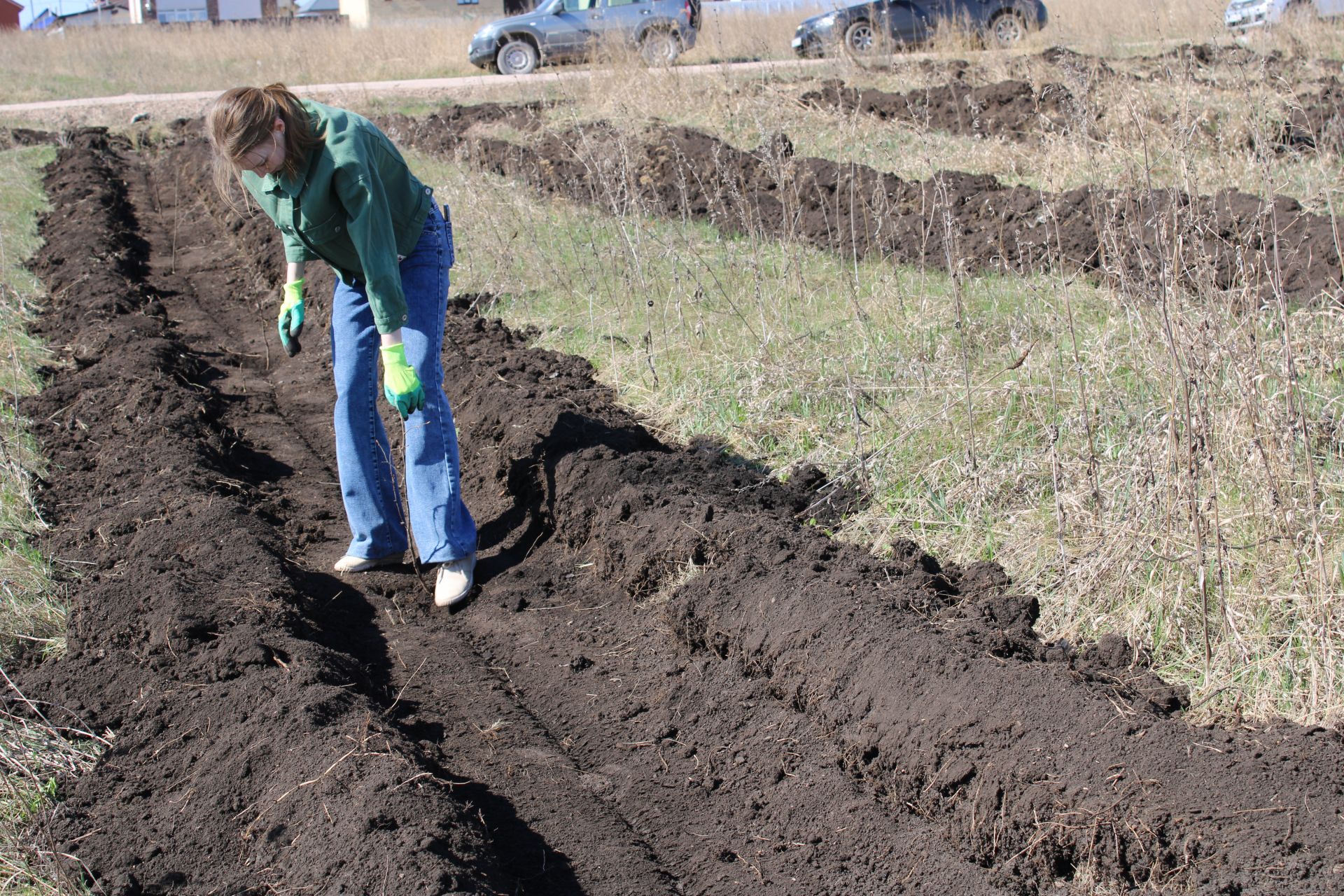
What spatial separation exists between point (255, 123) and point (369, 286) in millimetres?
574

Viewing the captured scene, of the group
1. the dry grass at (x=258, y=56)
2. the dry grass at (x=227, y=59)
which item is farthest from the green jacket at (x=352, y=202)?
the dry grass at (x=227, y=59)

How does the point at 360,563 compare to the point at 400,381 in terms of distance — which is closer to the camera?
the point at 400,381

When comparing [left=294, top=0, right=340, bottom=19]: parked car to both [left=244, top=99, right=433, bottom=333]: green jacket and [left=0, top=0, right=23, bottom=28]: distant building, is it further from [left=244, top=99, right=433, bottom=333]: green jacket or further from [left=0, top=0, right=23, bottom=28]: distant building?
[left=244, top=99, right=433, bottom=333]: green jacket

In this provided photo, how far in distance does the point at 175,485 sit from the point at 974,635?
324 centimetres

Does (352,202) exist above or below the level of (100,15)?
below

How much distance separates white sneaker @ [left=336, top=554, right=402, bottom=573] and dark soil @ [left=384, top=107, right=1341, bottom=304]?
2.49 m

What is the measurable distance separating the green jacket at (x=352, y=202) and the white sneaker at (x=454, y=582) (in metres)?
1.01

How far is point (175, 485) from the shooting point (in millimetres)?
4613

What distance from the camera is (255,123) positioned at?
3.33 metres

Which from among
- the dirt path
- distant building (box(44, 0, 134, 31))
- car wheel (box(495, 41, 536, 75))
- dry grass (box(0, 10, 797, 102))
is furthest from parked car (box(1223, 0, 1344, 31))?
distant building (box(44, 0, 134, 31))

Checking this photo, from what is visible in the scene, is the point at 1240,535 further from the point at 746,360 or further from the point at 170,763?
the point at 170,763

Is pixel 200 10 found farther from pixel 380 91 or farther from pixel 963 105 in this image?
pixel 963 105

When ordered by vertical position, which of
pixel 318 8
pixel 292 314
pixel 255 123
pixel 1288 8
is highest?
pixel 318 8

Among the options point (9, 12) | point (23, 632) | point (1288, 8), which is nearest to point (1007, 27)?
point (1288, 8)
